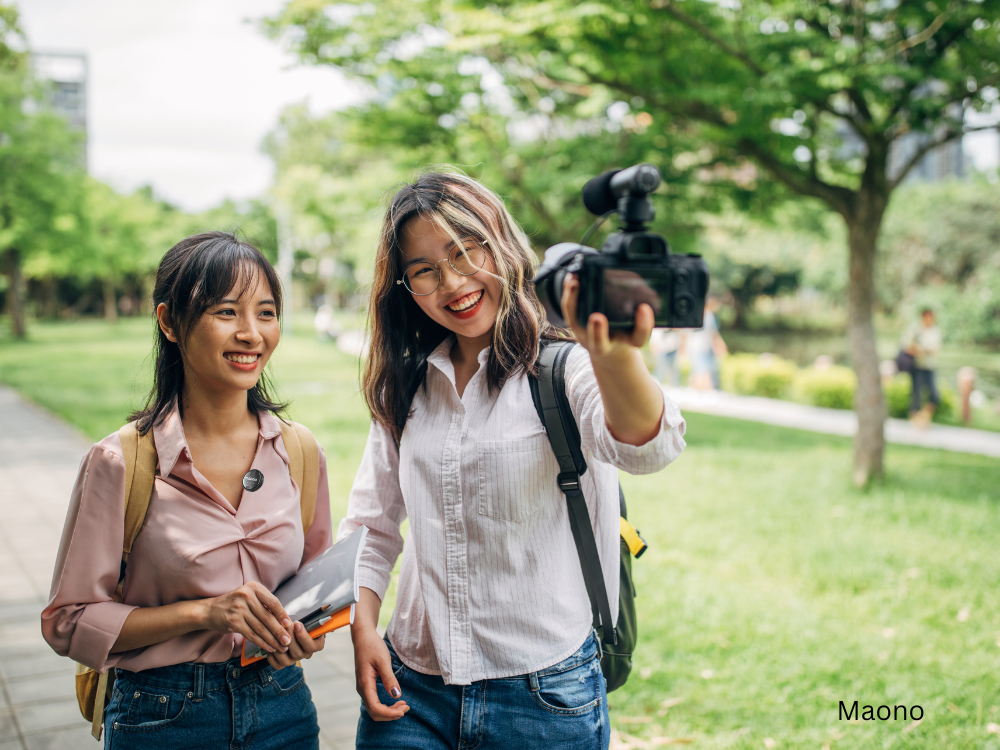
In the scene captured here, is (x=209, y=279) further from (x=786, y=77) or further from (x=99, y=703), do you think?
(x=786, y=77)

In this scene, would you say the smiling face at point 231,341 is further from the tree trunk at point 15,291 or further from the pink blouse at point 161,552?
the tree trunk at point 15,291

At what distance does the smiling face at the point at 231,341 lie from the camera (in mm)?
1786

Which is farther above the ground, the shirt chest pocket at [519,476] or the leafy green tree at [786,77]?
the leafy green tree at [786,77]

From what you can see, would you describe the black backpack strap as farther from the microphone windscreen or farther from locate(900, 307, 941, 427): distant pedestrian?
locate(900, 307, 941, 427): distant pedestrian

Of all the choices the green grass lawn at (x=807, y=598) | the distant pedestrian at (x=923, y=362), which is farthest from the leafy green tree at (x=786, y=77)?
the distant pedestrian at (x=923, y=362)

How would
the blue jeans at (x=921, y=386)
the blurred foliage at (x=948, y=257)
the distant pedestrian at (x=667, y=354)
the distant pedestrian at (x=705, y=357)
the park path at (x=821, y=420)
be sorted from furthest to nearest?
the blurred foliage at (x=948, y=257), the distant pedestrian at (x=667, y=354), the distant pedestrian at (x=705, y=357), the blue jeans at (x=921, y=386), the park path at (x=821, y=420)

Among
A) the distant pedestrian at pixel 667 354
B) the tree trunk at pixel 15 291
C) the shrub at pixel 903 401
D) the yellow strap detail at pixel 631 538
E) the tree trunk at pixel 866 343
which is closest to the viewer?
the yellow strap detail at pixel 631 538

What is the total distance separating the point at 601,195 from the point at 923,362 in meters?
13.0

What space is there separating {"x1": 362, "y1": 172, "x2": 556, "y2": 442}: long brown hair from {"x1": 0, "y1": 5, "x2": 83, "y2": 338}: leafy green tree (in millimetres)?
26811

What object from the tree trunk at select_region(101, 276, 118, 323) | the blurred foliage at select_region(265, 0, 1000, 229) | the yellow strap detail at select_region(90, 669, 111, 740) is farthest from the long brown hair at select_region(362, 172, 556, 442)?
the tree trunk at select_region(101, 276, 118, 323)

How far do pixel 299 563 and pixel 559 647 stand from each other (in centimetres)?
65

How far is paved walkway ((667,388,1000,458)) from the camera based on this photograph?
36.6ft

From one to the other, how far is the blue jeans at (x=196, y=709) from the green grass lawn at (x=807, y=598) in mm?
793

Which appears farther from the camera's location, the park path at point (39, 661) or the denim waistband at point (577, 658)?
the park path at point (39, 661)
